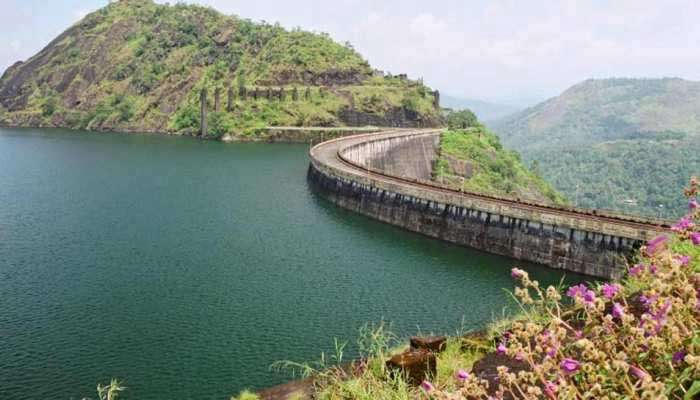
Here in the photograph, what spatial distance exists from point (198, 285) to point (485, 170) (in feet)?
330

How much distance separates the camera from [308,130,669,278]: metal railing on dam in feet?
154

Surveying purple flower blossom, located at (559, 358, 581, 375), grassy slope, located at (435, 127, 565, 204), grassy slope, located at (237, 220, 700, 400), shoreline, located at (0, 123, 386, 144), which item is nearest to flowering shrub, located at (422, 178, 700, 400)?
purple flower blossom, located at (559, 358, 581, 375)

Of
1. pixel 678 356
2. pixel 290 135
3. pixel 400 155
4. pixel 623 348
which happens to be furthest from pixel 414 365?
pixel 290 135

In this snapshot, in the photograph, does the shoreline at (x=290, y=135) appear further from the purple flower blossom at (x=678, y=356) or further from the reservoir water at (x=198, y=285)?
the purple flower blossom at (x=678, y=356)

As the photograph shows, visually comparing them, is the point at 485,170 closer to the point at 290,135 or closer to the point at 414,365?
the point at 290,135

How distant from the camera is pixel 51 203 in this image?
7031 cm

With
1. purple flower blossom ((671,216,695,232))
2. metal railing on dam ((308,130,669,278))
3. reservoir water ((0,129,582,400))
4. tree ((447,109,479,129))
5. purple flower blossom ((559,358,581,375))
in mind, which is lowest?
reservoir water ((0,129,582,400))

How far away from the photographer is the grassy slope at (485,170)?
12131 centimetres

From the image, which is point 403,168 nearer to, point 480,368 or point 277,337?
point 277,337

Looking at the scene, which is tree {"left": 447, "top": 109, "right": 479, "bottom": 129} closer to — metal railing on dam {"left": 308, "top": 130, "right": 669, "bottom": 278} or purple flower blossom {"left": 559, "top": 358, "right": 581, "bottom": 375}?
metal railing on dam {"left": 308, "top": 130, "right": 669, "bottom": 278}

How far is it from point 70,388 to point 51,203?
50880 mm

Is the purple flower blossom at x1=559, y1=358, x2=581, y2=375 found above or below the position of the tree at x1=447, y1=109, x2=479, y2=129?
below

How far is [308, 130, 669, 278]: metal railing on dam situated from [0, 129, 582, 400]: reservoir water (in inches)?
73.1

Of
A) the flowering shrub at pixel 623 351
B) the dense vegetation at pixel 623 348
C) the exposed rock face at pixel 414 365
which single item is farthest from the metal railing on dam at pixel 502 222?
the flowering shrub at pixel 623 351
